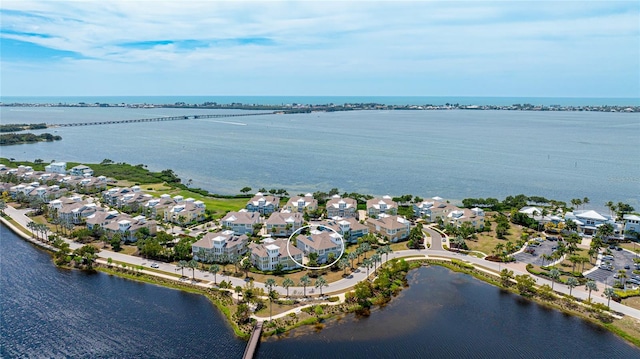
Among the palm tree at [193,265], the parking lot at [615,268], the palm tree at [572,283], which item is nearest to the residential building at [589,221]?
the parking lot at [615,268]

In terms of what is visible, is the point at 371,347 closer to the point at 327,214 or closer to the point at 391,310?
the point at 391,310

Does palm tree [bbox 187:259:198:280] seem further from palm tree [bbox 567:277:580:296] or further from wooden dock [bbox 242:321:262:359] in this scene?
palm tree [bbox 567:277:580:296]

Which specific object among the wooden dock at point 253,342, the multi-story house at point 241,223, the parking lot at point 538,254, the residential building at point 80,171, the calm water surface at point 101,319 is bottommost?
the calm water surface at point 101,319

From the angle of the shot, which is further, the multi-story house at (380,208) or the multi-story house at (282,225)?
the multi-story house at (380,208)

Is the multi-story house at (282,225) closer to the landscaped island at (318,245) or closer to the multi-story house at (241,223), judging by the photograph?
the landscaped island at (318,245)

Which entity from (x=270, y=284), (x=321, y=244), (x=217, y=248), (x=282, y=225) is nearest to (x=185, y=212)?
(x=282, y=225)

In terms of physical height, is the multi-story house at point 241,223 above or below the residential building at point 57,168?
below

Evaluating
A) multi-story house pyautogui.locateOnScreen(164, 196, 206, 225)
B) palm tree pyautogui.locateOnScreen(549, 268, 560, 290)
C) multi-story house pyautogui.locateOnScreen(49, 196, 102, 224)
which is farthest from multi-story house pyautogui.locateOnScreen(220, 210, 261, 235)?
palm tree pyautogui.locateOnScreen(549, 268, 560, 290)
